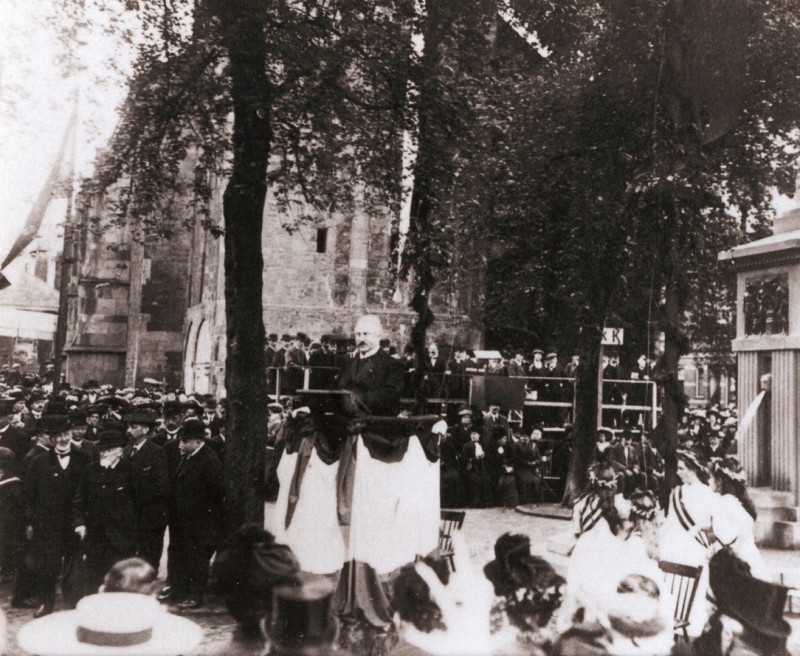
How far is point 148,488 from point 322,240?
23743mm

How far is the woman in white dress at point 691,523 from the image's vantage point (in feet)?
21.6

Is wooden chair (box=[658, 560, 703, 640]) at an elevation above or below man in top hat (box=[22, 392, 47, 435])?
below

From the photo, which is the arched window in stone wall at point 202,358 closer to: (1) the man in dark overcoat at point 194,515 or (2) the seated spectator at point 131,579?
(1) the man in dark overcoat at point 194,515

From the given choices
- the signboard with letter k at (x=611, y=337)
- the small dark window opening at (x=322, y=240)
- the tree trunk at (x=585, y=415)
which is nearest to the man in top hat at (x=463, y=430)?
the tree trunk at (x=585, y=415)

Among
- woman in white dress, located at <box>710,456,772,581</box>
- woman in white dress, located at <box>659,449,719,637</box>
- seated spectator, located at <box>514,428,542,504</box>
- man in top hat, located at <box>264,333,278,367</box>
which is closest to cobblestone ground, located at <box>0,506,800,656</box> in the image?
woman in white dress, located at <box>710,456,772,581</box>

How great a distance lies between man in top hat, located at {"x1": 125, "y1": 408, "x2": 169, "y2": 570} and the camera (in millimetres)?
8258

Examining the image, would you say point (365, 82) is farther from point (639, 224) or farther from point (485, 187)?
point (485, 187)

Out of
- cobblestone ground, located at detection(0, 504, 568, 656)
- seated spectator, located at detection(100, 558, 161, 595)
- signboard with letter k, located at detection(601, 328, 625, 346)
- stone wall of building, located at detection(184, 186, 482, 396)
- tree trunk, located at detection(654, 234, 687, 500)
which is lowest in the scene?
cobblestone ground, located at detection(0, 504, 568, 656)

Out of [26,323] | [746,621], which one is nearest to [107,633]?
[746,621]

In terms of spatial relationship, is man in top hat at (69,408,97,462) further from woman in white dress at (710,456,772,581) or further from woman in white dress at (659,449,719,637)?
woman in white dress at (710,456,772,581)

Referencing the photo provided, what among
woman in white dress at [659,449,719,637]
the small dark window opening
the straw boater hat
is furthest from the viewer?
the small dark window opening

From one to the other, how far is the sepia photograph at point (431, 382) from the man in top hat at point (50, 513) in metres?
0.03

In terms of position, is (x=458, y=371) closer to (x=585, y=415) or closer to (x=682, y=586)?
(x=585, y=415)

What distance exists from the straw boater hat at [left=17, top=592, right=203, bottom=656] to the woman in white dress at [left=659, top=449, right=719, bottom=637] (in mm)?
4452
